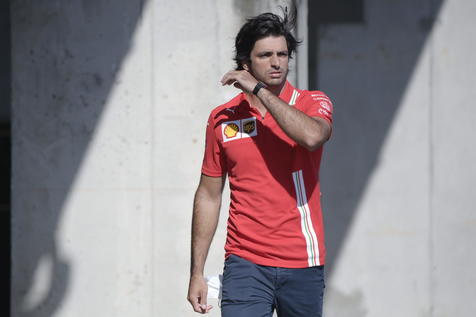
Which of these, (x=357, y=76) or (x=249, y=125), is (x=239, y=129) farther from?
(x=357, y=76)

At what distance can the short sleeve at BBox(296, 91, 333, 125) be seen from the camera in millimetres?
3877

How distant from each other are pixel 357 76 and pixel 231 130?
2647mm

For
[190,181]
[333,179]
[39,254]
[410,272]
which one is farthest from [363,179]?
[39,254]

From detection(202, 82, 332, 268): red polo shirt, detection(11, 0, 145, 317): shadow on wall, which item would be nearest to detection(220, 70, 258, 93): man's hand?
detection(202, 82, 332, 268): red polo shirt

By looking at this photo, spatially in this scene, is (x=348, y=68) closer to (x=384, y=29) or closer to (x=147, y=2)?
(x=384, y=29)

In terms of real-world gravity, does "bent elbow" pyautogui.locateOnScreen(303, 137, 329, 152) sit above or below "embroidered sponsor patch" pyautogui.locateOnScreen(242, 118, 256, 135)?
below

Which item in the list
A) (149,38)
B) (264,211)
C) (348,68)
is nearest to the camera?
(264,211)

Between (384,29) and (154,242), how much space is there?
8.10 feet

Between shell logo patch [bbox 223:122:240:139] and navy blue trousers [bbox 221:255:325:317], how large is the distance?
1.98ft

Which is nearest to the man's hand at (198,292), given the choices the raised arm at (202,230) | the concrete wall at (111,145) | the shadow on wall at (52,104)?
the raised arm at (202,230)

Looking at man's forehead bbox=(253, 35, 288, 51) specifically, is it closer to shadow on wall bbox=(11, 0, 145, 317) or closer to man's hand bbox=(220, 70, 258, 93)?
man's hand bbox=(220, 70, 258, 93)

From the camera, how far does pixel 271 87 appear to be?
394 cm

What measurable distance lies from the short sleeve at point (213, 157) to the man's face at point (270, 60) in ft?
1.22

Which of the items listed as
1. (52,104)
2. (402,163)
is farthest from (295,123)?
(402,163)
